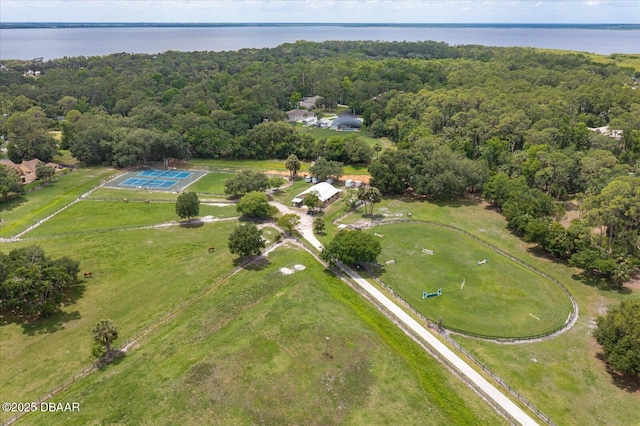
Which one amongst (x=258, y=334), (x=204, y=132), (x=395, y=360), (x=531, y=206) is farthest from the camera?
(x=204, y=132)

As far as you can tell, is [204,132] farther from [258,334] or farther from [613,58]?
[613,58]

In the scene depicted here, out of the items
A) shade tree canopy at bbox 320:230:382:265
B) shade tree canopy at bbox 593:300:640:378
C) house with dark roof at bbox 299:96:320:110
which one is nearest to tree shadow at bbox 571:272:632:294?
shade tree canopy at bbox 593:300:640:378

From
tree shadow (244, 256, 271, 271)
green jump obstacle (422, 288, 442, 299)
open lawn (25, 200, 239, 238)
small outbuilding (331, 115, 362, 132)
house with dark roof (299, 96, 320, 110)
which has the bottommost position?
green jump obstacle (422, 288, 442, 299)

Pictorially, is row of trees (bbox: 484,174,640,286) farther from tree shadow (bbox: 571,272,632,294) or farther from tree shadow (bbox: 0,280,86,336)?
tree shadow (bbox: 0,280,86,336)

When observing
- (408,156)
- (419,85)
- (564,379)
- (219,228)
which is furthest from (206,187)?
(419,85)

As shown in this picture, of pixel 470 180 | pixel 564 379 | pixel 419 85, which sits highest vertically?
pixel 419 85

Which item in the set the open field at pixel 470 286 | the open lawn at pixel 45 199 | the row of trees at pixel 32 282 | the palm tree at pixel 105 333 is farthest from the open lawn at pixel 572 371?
the open lawn at pixel 45 199
